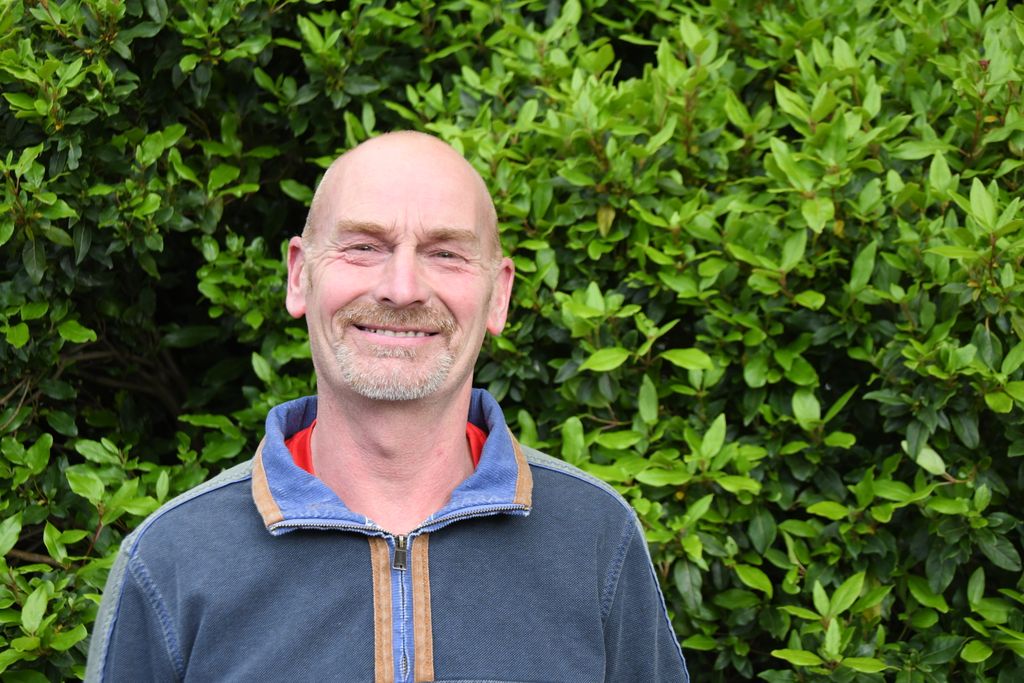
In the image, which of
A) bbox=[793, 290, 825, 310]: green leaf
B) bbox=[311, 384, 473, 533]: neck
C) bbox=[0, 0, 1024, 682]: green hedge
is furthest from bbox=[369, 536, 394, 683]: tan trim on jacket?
bbox=[793, 290, 825, 310]: green leaf

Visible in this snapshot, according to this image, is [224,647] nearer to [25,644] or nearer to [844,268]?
[25,644]

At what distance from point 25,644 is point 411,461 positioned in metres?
1.12

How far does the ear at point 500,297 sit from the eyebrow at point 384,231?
0.63 feet

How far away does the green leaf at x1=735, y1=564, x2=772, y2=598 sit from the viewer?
2.80m

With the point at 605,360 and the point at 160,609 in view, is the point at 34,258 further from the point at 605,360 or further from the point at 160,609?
the point at 605,360

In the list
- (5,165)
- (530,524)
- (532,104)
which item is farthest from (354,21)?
(530,524)

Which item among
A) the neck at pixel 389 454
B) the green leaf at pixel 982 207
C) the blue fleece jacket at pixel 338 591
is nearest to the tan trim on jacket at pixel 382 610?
the blue fleece jacket at pixel 338 591

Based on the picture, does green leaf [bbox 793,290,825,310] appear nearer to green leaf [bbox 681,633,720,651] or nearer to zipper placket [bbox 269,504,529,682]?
green leaf [bbox 681,633,720,651]

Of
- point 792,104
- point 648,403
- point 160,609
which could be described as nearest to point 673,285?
point 648,403

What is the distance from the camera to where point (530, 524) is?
2174 millimetres

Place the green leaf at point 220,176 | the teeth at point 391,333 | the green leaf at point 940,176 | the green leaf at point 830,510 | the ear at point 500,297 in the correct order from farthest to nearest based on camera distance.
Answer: the green leaf at point 220,176 → the green leaf at point 940,176 → the green leaf at point 830,510 → the ear at point 500,297 → the teeth at point 391,333

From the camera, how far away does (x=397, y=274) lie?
208cm

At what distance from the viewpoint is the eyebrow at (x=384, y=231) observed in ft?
6.90

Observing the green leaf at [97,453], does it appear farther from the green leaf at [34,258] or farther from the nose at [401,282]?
the nose at [401,282]
